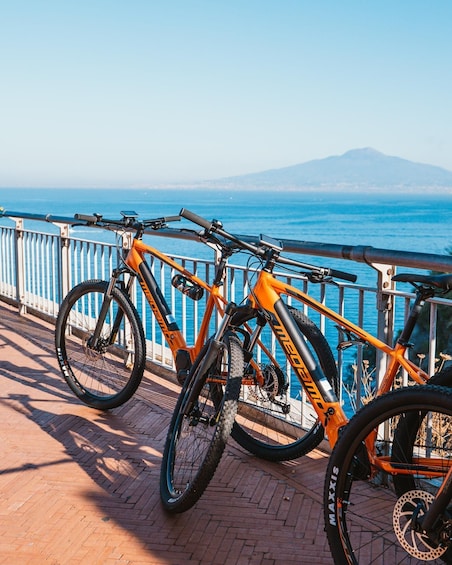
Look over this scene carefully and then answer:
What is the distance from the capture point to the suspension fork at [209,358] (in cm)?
334

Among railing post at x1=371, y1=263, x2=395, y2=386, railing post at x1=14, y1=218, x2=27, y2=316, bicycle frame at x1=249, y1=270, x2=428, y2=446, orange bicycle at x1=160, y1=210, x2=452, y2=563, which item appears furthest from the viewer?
railing post at x1=14, y1=218, x2=27, y2=316

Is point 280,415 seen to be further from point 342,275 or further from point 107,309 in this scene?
point 342,275

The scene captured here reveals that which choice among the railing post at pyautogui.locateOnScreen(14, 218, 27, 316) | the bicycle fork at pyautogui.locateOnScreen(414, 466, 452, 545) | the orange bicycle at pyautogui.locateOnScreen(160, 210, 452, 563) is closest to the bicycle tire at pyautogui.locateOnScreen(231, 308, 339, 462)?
the orange bicycle at pyautogui.locateOnScreen(160, 210, 452, 563)

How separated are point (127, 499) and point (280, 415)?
3.83 feet

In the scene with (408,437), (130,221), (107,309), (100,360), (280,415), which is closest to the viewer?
(408,437)

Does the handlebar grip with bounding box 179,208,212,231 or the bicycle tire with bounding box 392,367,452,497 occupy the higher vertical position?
the handlebar grip with bounding box 179,208,212,231

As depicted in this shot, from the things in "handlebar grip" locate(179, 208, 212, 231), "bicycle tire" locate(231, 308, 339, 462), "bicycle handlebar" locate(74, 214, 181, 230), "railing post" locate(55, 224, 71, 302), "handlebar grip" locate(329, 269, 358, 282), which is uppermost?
"handlebar grip" locate(179, 208, 212, 231)

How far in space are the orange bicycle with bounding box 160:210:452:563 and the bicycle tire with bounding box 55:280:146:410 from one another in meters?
0.92

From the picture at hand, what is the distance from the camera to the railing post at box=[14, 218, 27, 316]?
27.5ft

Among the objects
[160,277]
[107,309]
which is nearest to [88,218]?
[107,309]

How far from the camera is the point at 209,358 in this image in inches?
132

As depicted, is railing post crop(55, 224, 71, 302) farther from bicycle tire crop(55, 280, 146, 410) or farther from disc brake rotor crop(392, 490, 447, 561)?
disc brake rotor crop(392, 490, 447, 561)

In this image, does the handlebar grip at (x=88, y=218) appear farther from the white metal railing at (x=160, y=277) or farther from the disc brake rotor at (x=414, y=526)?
the disc brake rotor at (x=414, y=526)

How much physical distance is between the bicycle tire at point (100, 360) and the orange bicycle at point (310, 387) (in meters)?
0.92
